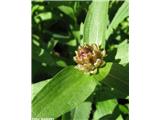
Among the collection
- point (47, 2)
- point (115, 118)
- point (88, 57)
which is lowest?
point (115, 118)

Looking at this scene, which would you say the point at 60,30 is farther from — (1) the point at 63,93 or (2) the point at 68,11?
(1) the point at 63,93

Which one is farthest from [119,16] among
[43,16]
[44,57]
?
[43,16]

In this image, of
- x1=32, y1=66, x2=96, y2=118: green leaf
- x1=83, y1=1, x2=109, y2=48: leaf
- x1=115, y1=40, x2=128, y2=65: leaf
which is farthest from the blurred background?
x1=32, y1=66, x2=96, y2=118: green leaf

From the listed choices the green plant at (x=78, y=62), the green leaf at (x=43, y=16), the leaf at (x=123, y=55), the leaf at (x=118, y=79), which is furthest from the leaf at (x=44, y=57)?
the leaf at (x=118, y=79)

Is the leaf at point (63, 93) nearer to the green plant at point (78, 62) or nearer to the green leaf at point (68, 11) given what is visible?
the green plant at point (78, 62)

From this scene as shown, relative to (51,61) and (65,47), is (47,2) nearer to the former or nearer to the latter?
(65,47)

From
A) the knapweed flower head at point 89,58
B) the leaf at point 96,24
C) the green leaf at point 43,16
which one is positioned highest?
the green leaf at point 43,16

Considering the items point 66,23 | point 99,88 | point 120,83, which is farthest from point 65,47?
point 120,83
